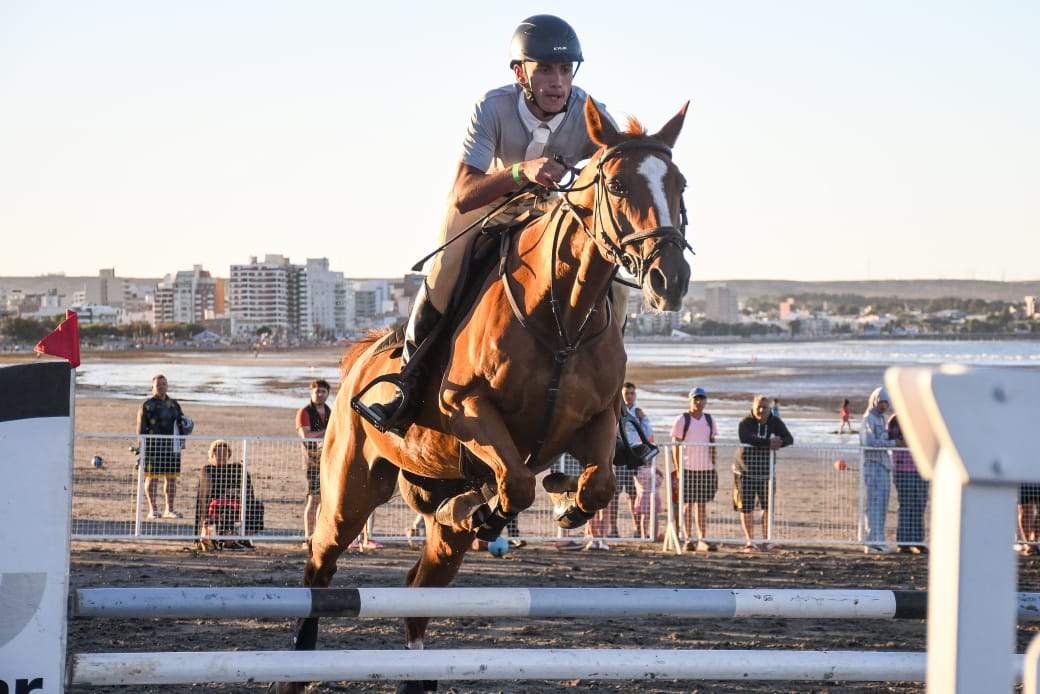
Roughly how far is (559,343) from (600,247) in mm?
537

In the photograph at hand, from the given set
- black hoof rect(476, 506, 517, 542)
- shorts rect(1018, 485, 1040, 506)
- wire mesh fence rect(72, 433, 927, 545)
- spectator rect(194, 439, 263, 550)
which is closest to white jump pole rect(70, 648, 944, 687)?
black hoof rect(476, 506, 517, 542)

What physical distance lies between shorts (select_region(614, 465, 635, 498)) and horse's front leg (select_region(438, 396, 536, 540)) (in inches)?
331

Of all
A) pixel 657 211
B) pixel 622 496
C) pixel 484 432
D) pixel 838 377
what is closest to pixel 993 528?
pixel 657 211

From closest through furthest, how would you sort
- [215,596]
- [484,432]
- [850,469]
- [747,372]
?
[215,596] < [484,432] < [850,469] < [747,372]

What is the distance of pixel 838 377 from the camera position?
56.1m

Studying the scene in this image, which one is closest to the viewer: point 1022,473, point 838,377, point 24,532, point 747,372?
point 1022,473

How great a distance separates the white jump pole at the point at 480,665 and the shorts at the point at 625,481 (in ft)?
32.6

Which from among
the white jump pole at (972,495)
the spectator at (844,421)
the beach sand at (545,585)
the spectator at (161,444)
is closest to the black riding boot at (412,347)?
the beach sand at (545,585)

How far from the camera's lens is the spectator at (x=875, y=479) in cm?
1391

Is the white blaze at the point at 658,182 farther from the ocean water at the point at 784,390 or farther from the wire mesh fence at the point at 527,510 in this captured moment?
the ocean water at the point at 784,390

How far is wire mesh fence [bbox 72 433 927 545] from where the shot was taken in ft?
45.0

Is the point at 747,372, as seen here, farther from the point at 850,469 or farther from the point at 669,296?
the point at 669,296

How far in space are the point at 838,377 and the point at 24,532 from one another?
2167 inches

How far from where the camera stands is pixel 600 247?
5266 mm
